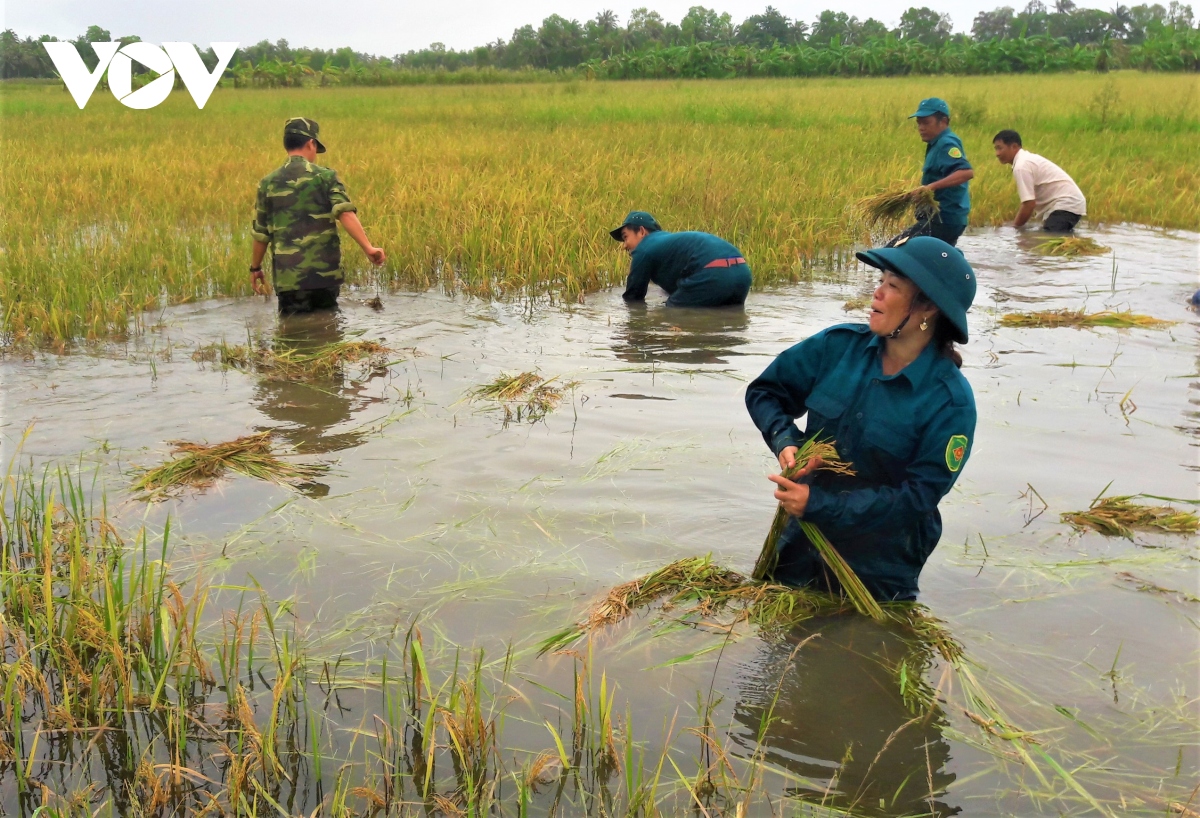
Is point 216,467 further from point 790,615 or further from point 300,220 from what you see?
point 300,220

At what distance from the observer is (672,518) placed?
3.66 m

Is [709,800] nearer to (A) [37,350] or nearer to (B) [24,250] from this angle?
(A) [37,350]

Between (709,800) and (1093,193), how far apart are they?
11.5m

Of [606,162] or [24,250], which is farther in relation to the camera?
[606,162]

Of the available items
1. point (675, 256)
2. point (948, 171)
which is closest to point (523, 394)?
point (675, 256)

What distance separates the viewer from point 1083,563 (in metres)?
3.32

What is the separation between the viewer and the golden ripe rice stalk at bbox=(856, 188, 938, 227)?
7.50 metres

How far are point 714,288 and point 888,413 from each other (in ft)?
14.3

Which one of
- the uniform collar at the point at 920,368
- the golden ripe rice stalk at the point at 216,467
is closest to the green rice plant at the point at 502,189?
the golden ripe rice stalk at the point at 216,467

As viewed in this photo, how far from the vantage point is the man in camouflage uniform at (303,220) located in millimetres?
6078

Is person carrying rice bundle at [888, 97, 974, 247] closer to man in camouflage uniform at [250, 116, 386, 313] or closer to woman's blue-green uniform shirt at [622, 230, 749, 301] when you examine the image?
woman's blue-green uniform shirt at [622, 230, 749, 301]

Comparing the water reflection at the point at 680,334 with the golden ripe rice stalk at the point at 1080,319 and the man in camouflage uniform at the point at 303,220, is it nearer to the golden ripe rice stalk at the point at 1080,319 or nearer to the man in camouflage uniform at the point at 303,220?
the man in camouflage uniform at the point at 303,220

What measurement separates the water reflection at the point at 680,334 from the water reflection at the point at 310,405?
5.53 feet

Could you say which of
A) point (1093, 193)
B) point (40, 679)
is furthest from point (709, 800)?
point (1093, 193)
